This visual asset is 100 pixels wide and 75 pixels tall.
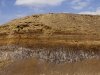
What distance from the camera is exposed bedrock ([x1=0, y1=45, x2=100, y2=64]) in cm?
3459

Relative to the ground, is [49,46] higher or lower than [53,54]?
higher

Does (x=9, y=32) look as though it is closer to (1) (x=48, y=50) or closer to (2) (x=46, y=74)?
(1) (x=48, y=50)

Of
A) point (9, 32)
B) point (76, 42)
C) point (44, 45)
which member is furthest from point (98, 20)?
point (9, 32)

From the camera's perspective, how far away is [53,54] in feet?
115

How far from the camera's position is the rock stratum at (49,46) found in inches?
1307

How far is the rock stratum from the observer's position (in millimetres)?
33188

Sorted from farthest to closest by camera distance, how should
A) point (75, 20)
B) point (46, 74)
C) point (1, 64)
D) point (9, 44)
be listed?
point (75, 20)
point (9, 44)
point (1, 64)
point (46, 74)

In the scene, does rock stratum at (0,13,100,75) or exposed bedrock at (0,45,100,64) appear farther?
exposed bedrock at (0,45,100,64)

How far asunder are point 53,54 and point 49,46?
121cm

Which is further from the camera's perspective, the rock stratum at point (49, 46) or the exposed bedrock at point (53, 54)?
the exposed bedrock at point (53, 54)

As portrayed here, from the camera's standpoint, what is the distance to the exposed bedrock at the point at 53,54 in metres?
34.6

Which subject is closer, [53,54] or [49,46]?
[53,54]

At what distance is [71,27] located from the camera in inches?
1480

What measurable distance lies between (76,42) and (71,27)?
254cm
